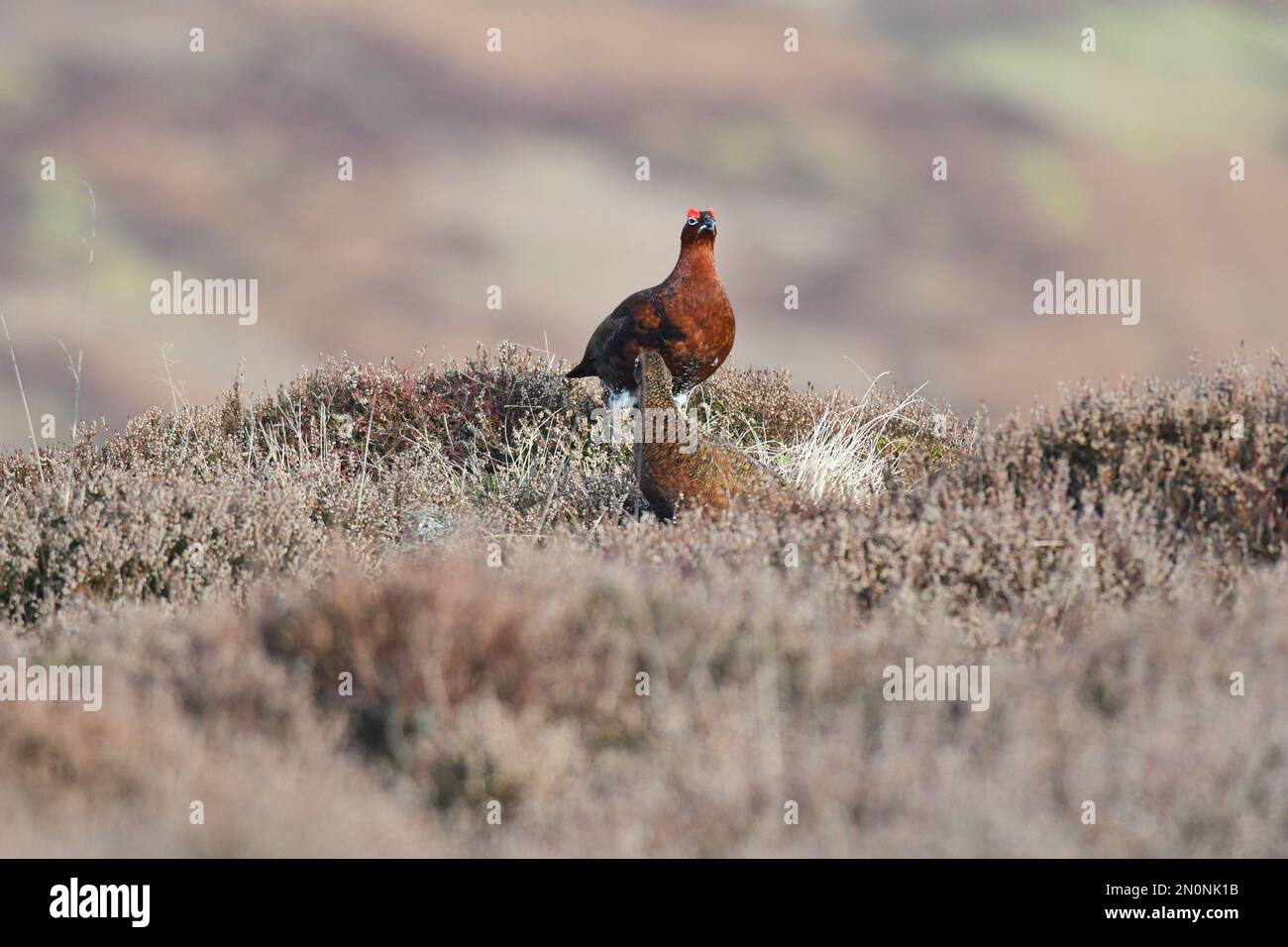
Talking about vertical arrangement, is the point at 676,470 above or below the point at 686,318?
below

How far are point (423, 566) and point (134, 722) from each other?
1.20 m

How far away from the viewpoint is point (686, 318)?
7.93m

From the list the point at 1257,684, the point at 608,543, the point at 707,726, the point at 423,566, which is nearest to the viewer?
the point at 707,726

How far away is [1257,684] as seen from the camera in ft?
12.5

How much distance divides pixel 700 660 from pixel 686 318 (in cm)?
425
